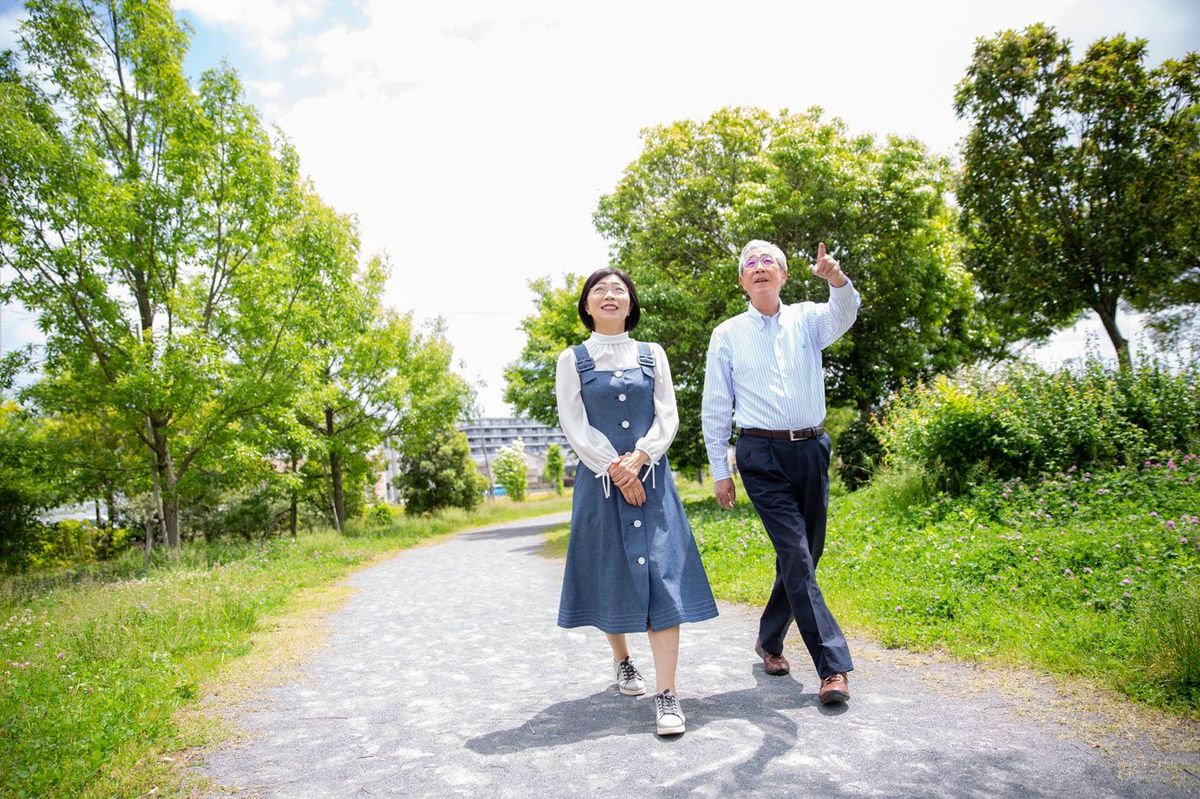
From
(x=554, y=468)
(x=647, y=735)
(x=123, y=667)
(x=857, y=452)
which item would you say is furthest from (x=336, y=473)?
(x=554, y=468)

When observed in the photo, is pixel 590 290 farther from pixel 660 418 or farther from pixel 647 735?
pixel 647 735

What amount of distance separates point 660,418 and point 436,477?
1125 inches

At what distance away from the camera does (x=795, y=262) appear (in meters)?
17.0

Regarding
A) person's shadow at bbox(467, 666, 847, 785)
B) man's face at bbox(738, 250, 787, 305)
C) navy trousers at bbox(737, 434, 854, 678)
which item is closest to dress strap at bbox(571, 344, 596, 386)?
navy trousers at bbox(737, 434, 854, 678)

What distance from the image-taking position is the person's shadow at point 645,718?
3325mm

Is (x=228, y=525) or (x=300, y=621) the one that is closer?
(x=300, y=621)

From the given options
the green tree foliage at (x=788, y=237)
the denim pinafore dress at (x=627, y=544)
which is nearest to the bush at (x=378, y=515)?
the green tree foliage at (x=788, y=237)

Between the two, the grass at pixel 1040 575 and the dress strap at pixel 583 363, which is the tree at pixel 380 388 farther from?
the dress strap at pixel 583 363

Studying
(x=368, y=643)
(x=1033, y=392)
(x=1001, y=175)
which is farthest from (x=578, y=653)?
(x=1001, y=175)

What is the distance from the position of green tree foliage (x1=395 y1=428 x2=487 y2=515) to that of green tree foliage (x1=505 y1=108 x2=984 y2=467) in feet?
35.1

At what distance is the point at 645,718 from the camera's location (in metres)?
3.69

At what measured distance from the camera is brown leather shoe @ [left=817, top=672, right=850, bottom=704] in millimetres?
3574

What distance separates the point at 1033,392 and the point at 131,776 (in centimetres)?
970

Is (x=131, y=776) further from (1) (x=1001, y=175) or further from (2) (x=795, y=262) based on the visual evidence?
(1) (x=1001, y=175)
